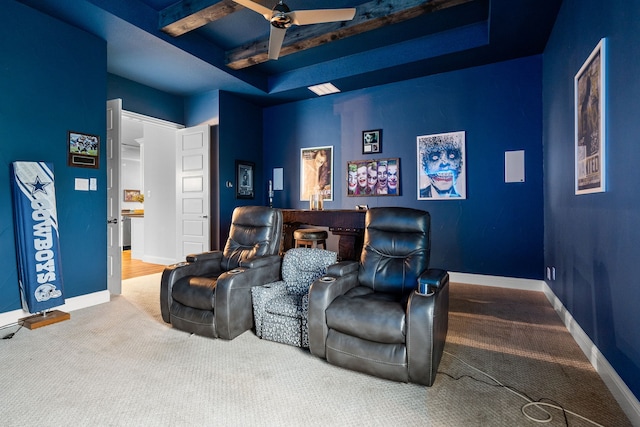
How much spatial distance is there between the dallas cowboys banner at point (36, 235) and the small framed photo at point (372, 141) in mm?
4153

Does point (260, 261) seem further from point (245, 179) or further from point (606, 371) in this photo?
point (245, 179)

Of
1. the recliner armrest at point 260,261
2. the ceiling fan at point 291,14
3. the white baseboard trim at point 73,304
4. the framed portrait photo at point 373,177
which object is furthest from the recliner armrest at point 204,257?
the framed portrait photo at point 373,177

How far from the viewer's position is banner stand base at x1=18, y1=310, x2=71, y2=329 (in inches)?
121

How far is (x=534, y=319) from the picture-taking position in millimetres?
3271

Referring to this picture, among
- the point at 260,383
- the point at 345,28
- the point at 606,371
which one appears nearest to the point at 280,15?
the point at 345,28

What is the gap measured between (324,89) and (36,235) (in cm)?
434

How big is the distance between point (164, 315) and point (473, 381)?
8.50 ft

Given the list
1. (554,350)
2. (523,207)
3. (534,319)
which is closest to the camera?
(554,350)

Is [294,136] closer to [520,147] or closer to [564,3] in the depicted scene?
[520,147]

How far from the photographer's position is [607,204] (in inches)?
83.4

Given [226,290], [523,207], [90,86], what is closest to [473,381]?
[226,290]

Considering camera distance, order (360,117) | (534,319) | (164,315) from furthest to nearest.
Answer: (360,117), (534,319), (164,315)

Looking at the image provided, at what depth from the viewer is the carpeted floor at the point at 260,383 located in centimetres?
176

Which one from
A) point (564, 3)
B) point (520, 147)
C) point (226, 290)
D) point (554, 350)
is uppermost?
point (564, 3)
